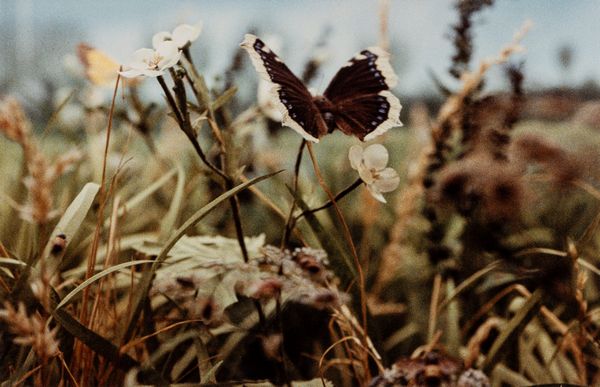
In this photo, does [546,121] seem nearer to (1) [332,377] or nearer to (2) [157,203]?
(2) [157,203]

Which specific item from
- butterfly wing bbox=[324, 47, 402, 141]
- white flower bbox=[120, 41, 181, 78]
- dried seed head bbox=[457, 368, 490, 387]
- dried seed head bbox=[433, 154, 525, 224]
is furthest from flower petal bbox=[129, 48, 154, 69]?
dried seed head bbox=[433, 154, 525, 224]

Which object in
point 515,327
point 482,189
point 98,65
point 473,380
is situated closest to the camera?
point 473,380

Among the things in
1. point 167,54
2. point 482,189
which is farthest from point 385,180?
point 482,189

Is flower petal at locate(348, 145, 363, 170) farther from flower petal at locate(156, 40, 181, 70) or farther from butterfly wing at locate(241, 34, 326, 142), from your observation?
flower petal at locate(156, 40, 181, 70)

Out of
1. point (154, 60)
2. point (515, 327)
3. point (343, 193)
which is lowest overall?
point (515, 327)

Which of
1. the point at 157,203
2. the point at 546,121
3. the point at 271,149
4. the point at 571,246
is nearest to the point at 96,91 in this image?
the point at 157,203

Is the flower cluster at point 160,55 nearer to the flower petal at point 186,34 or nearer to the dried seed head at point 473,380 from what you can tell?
the flower petal at point 186,34

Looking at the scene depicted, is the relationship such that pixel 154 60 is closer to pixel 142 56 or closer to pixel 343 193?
pixel 142 56
